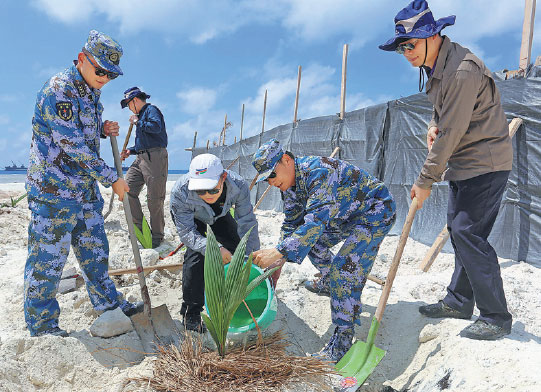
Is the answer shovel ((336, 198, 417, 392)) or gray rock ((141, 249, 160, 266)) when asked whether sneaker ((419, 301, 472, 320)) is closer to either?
shovel ((336, 198, 417, 392))

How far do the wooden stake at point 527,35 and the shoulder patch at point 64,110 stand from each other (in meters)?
4.57

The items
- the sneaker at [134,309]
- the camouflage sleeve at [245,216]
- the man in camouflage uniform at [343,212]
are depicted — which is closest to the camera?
the man in camouflage uniform at [343,212]

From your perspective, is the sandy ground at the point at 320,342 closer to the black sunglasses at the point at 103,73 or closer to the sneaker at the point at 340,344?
the sneaker at the point at 340,344

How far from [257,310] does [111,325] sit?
0.95 m

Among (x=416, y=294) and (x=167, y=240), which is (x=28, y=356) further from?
(x=167, y=240)

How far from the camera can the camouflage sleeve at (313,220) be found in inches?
82.7

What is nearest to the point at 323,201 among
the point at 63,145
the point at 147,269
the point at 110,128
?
the point at 63,145

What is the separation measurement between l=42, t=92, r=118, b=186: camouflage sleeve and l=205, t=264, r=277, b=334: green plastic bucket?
3.34ft

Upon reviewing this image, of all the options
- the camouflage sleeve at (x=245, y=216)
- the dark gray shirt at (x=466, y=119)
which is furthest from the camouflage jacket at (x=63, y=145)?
the dark gray shirt at (x=466, y=119)

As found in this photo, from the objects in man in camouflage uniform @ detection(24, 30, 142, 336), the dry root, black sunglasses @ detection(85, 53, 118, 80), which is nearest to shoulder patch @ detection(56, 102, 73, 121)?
man in camouflage uniform @ detection(24, 30, 142, 336)

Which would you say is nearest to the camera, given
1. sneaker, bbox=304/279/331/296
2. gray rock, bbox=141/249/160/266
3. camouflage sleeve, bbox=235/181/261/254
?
camouflage sleeve, bbox=235/181/261/254

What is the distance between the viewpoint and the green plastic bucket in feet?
7.09

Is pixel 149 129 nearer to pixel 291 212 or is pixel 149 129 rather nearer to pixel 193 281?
pixel 193 281

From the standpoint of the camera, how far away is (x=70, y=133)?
2.39 meters
